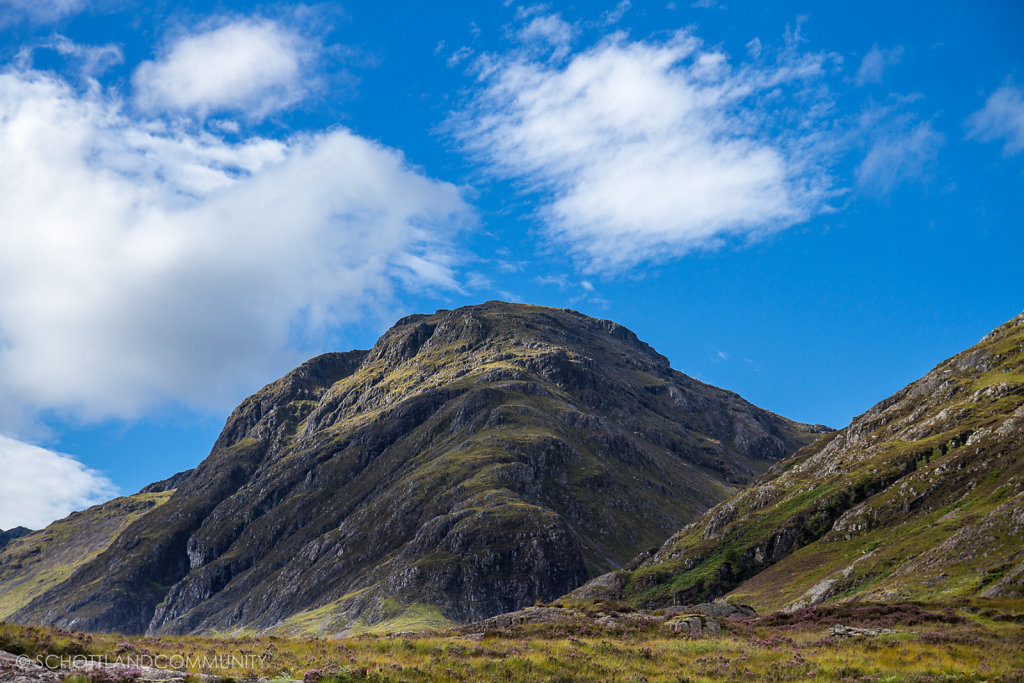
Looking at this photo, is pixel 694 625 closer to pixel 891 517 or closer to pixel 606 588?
pixel 891 517

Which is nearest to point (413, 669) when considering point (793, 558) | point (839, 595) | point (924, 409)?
point (839, 595)

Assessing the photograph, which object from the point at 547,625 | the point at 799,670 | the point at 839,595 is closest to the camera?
the point at 799,670

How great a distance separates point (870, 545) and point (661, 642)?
89.9 metres

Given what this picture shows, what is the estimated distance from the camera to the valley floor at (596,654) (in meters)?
30.8

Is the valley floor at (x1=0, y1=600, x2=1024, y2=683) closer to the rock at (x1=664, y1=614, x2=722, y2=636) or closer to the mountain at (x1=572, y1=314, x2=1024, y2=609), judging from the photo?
the rock at (x1=664, y1=614, x2=722, y2=636)

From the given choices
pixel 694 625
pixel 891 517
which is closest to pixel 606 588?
pixel 891 517

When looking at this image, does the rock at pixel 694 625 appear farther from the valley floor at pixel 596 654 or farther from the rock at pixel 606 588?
the rock at pixel 606 588

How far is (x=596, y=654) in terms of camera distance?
3731 cm

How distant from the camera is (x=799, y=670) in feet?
117

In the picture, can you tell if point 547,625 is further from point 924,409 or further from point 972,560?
point 924,409

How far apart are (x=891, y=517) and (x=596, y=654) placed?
107643mm

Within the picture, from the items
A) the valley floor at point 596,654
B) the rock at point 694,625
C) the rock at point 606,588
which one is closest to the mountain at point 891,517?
the rock at point 606,588

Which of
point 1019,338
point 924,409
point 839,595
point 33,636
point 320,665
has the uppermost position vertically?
point 1019,338

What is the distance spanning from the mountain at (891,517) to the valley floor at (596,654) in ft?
94.9
